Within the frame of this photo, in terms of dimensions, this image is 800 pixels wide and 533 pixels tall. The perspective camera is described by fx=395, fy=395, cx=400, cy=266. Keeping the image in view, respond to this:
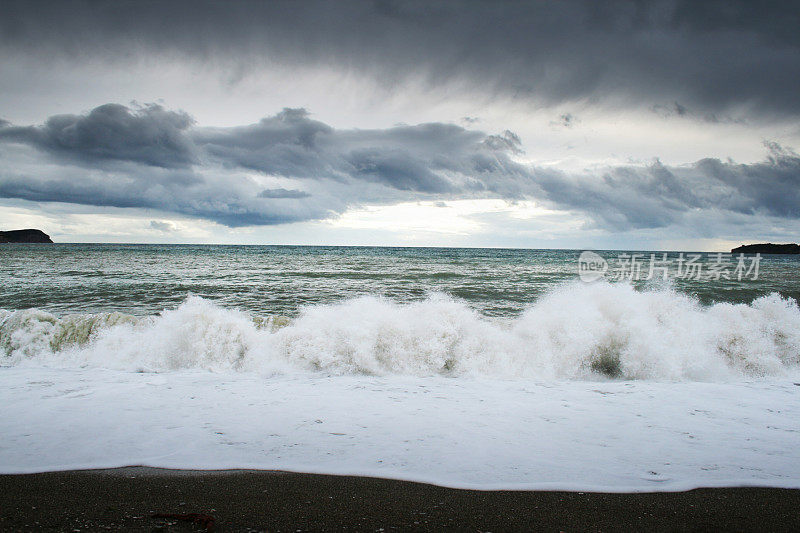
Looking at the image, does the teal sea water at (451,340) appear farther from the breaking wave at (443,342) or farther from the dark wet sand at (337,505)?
the dark wet sand at (337,505)

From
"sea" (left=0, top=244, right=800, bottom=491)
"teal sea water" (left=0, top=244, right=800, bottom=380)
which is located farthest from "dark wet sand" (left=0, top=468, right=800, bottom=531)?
"teal sea water" (left=0, top=244, right=800, bottom=380)

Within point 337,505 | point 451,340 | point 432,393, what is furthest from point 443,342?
point 337,505

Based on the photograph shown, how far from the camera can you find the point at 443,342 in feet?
23.1

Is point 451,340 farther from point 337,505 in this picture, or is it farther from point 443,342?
point 337,505

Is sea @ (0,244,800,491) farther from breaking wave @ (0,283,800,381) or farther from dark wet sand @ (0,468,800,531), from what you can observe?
dark wet sand @ (0,468,800,531)

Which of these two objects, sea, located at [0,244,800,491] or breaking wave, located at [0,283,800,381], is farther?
breaking wave, located at [0,283,800,381]

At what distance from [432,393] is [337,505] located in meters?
2.85

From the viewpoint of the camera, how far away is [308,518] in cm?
245

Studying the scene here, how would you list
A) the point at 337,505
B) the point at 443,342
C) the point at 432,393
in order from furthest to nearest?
the point at 443,342, the point at 432,393, the point at 337,505

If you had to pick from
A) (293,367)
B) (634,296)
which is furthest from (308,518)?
(634,296)

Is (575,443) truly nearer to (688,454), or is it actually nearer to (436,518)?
(688,454)

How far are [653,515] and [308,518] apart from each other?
2.23 metres

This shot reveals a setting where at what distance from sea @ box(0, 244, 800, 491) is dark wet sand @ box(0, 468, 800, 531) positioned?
0.17 m

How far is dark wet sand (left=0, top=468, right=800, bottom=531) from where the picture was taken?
7.88 feet
